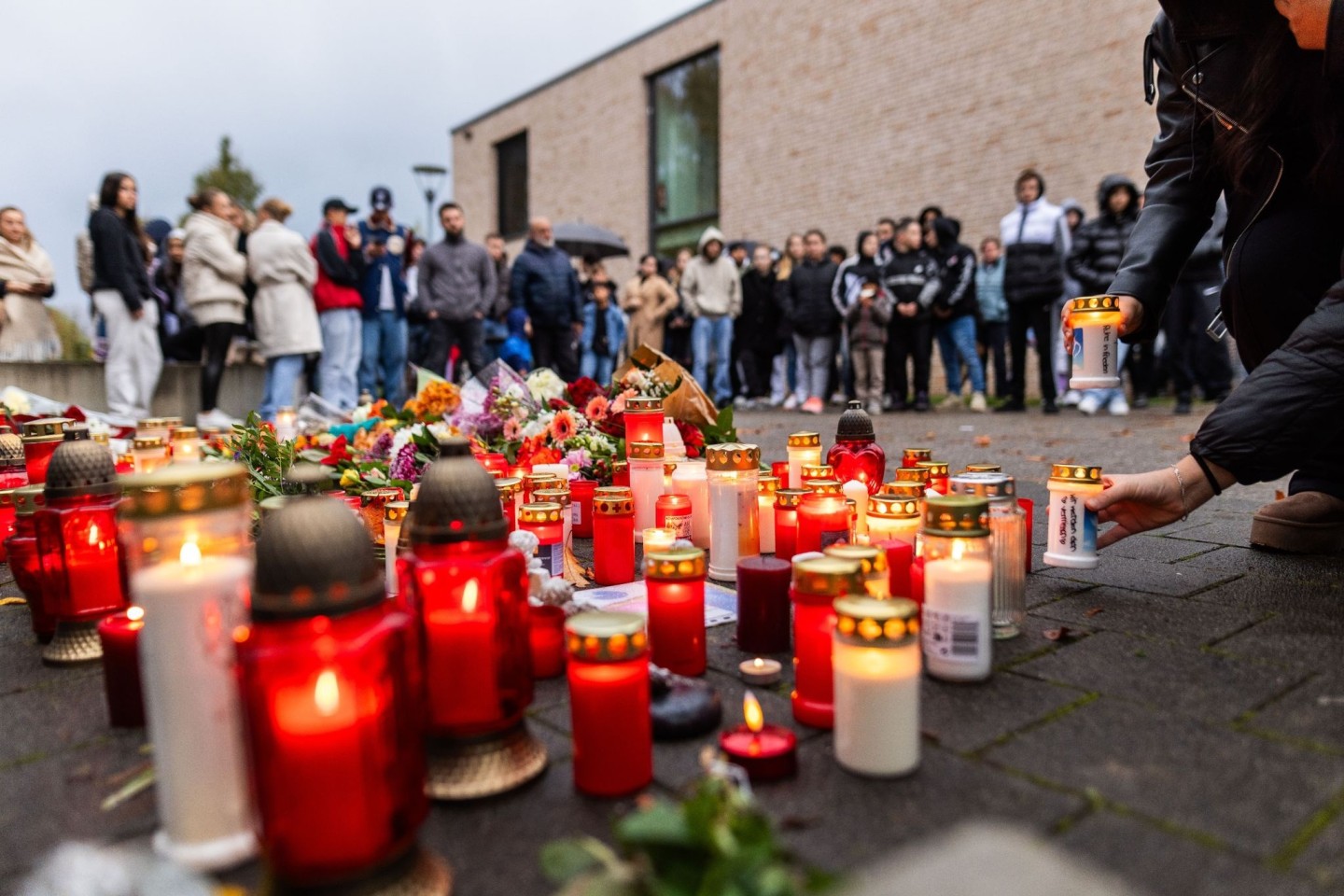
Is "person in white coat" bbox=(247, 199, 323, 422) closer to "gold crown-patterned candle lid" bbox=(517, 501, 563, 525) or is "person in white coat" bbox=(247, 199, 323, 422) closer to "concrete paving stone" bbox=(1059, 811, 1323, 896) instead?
"gold crown-patterned candle lid" bbox=(517, 501, 563, 525)

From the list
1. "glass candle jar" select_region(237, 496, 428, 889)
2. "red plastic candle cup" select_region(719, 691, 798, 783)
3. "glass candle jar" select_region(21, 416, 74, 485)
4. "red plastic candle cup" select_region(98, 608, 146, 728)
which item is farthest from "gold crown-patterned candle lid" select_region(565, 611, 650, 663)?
"glass candle jar" select_region(21, 416, 74, 485)

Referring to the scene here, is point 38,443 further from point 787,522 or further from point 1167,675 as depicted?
point 1167,675

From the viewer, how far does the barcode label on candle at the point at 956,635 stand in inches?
68.7

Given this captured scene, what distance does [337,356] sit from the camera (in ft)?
26.8

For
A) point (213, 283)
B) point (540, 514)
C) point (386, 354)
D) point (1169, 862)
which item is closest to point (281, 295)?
point (213, 283)

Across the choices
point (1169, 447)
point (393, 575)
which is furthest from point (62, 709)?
point (1169, 447)

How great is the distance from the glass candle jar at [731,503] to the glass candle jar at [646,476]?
0.52 m

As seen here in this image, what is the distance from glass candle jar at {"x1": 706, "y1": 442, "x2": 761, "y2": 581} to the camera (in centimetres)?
258

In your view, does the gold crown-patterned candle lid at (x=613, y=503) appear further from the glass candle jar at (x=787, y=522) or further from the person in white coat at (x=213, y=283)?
the person in white coat at (x=213, y=283)

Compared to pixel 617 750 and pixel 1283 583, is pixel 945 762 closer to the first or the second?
pixel 617 750

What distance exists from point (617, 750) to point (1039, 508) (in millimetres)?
2991

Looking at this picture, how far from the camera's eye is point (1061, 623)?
7.14 feet

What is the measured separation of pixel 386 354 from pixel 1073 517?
7643mm

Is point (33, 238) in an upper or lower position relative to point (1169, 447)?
upper
